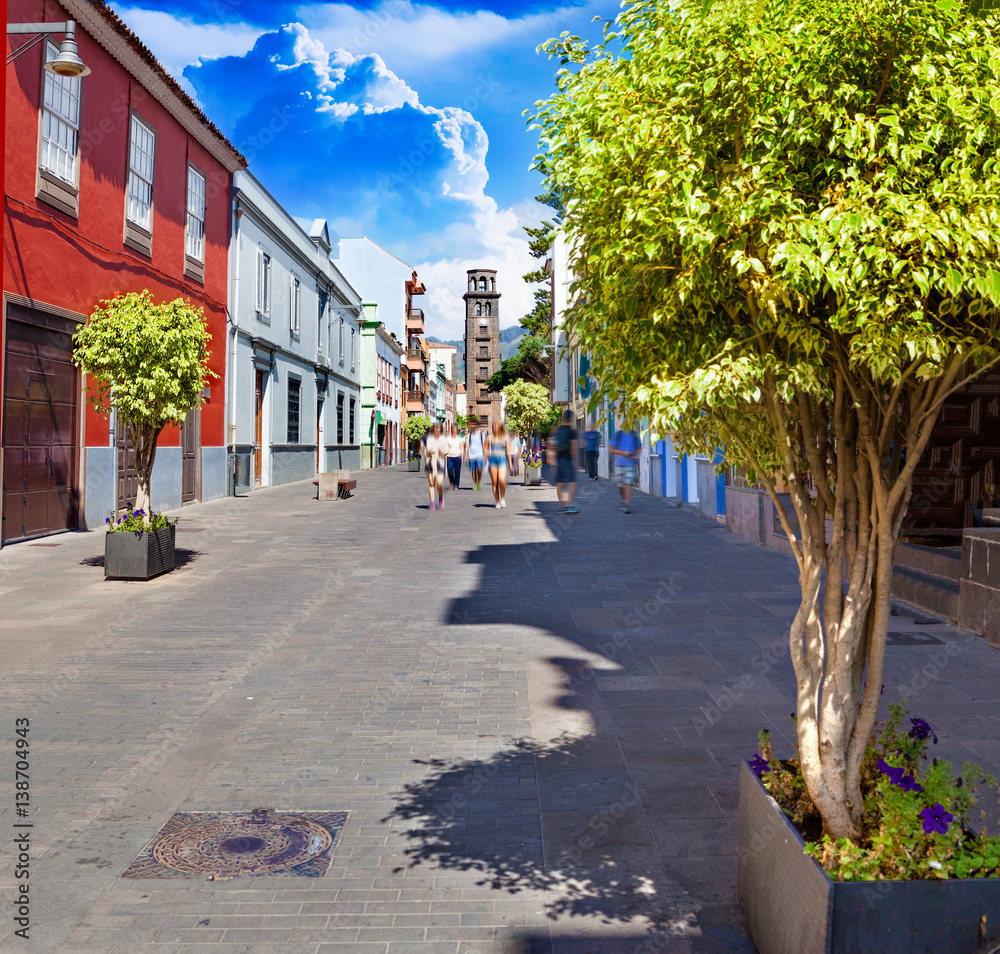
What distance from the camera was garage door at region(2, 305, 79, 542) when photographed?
12.2m

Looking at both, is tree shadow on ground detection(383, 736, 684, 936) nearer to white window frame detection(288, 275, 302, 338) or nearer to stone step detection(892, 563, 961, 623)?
stone step detection(892, 563, 961, 623)

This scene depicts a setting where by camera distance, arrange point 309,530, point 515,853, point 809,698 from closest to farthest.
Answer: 1. point 809,698
2. point 515,853
3. point 309,530

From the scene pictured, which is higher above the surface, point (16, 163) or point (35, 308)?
point (16, 163)

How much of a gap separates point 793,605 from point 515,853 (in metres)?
5.71

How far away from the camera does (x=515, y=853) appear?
355 centimetres

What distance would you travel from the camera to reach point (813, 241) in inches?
92.5

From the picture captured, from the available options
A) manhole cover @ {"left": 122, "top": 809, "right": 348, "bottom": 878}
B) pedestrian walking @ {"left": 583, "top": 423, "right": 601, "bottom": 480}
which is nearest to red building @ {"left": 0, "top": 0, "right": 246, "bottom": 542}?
manhole cover @ {"left": 122, "top": 809, "right": 348, "bottom": 878}

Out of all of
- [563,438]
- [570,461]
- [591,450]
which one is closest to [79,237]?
[563,438]

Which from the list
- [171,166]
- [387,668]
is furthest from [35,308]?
[387,668]

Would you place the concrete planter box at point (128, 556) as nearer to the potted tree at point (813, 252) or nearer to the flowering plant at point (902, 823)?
the potted tree at point (813, 252)

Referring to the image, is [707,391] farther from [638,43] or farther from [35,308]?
[35,308]

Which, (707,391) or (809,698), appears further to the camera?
(809,698)

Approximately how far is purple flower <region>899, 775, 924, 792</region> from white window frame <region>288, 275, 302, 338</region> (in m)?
28.5

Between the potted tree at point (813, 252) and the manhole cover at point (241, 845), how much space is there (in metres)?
1.76
